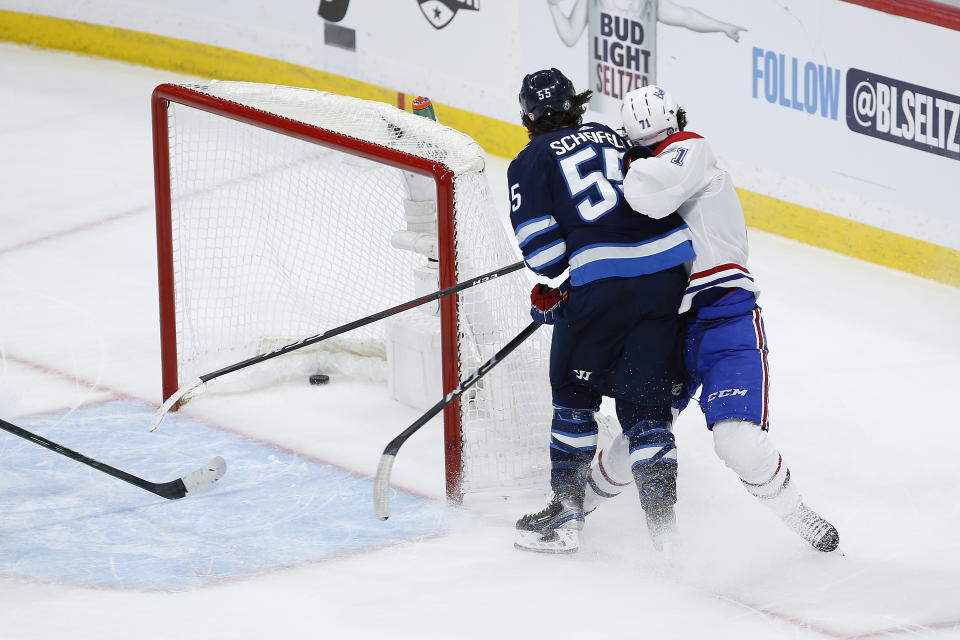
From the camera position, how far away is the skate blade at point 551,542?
126 inches

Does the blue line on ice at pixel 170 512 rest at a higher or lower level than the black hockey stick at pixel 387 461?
lower

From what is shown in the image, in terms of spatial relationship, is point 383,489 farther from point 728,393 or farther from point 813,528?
point 813,528

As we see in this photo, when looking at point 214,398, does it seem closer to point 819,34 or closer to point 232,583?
point 232,583

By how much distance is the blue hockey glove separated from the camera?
308 centimetres

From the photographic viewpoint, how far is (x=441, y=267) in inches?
131

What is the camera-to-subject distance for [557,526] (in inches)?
127

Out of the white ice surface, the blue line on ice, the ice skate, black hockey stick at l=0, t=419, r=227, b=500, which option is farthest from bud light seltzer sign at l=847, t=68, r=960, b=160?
black hockey stick at l=0, t=419, r=227, b=500

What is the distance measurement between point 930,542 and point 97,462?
183 centimetres

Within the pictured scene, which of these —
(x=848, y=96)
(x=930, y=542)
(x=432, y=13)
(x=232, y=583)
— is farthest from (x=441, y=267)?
(x=432, y=13)

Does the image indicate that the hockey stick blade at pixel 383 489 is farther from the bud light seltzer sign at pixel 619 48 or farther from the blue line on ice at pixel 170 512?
the bud light seltzer sign at pixel 619 48

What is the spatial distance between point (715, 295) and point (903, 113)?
189 centimetres

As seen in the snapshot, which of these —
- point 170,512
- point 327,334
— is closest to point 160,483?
point 170,512

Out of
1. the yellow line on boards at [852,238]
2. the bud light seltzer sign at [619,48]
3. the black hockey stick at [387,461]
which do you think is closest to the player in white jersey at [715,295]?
the black hockey stick at [387,461]

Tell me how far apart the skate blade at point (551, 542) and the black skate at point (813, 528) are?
44cm
